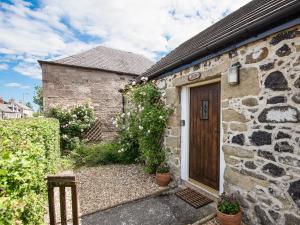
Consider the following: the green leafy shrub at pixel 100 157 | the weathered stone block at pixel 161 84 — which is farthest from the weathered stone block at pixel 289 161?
the green leafy shrub at pixel 100 157

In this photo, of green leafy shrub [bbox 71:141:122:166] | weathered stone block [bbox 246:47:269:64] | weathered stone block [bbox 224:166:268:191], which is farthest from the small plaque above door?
green leafy shrub [bbox 71:141:122:166]

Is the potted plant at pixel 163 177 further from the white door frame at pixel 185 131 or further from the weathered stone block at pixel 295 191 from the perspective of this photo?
the weathered stone block at pixel 295 191

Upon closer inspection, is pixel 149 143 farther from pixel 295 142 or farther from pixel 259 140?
pixel 295 142

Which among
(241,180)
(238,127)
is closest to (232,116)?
(238,127)

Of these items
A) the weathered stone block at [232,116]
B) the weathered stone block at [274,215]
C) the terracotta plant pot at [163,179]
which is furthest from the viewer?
the terracotta plant pot at [163,179]

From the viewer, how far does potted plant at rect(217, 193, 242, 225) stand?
2.88 meters

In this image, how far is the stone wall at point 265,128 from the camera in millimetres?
2400

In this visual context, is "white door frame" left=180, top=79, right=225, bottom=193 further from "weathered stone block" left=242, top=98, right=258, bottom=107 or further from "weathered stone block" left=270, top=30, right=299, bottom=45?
"weathered stone block" left=270, top=30, right=299, bottom=45

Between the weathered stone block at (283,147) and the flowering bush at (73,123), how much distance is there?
8502mm

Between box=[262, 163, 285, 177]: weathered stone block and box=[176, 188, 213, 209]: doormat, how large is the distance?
4.84ft

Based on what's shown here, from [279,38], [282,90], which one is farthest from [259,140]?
[279,38]

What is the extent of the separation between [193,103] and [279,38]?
2135mm

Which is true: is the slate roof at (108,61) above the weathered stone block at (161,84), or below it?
above

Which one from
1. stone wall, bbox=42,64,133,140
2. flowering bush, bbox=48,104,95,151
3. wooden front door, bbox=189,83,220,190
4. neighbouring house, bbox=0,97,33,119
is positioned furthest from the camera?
neighbouring house, bbox=0,97,33,119
